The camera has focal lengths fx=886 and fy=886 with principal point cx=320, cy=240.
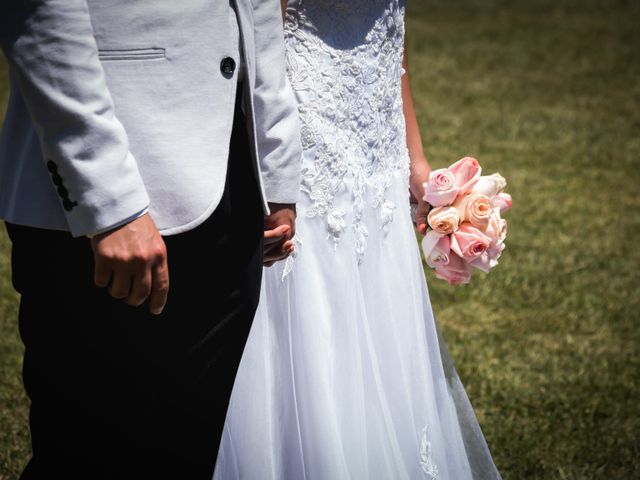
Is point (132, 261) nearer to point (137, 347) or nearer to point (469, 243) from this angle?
point (137, 347)

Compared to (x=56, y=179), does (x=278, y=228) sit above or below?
below

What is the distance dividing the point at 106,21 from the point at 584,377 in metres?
2.72

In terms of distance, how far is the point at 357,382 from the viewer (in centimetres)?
208

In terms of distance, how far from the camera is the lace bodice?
6.41ft

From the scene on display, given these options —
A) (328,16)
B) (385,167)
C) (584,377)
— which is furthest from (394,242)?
(584,377)

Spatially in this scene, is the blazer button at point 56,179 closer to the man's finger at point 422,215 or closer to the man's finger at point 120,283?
the man's finger at point 120,283

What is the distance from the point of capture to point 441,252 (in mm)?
2271

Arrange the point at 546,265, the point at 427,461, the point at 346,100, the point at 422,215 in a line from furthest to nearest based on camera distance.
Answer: the point at 546,265, the point at 422,215, the point at 427,461, the point at 346,100

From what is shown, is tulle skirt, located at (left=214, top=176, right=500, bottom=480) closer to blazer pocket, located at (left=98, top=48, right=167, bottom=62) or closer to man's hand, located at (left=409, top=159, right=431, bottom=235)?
man's hand, located at (left=409, top=159, right=431, bottom=235)

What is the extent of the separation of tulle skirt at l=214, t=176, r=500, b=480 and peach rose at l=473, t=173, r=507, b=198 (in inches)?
8.7

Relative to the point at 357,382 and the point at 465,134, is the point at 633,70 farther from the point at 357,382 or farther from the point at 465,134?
the point at 357,382

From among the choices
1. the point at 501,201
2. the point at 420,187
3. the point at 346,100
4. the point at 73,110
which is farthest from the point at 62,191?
the point at 501,201

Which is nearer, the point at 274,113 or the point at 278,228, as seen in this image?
the point at 274,113

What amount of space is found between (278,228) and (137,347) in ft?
1.40
